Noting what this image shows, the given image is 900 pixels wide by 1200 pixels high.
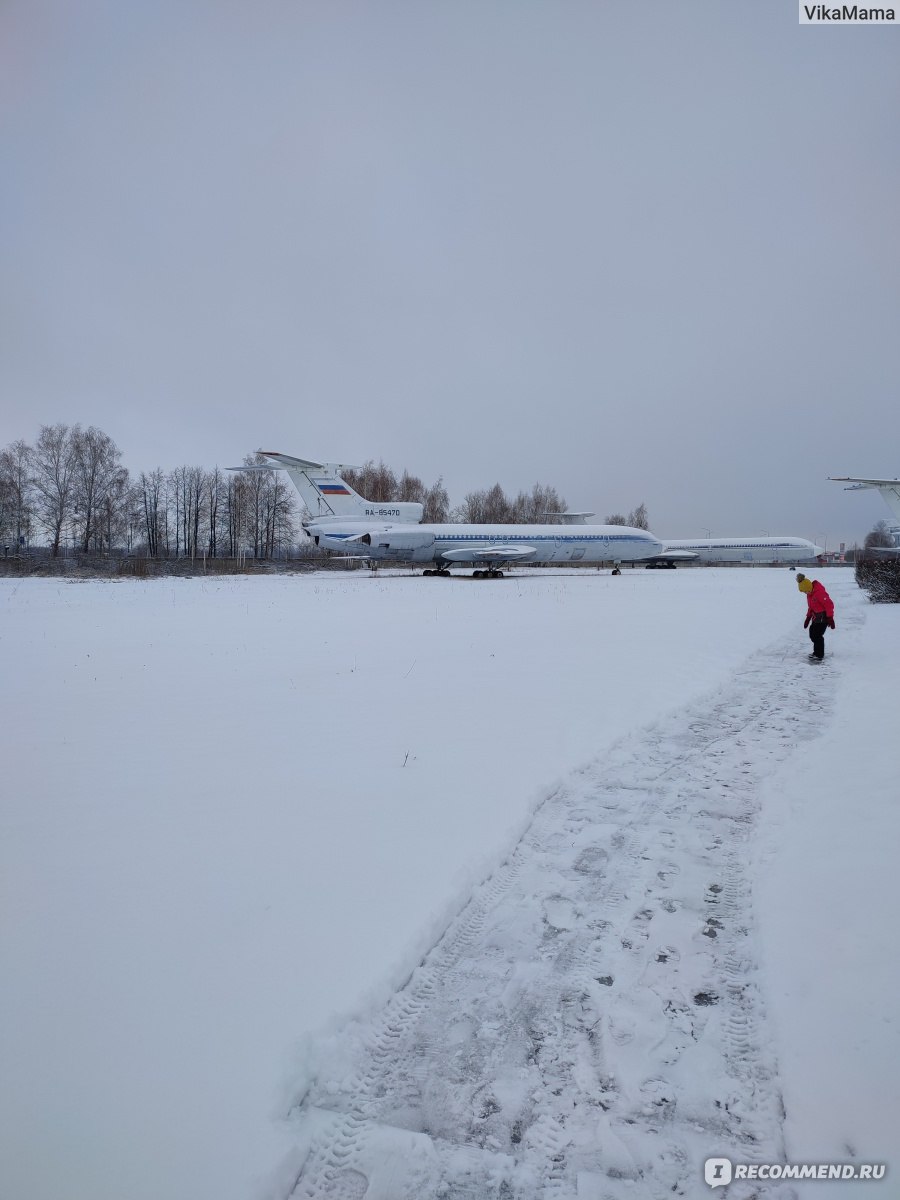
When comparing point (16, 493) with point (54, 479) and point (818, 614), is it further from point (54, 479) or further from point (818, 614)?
point (818, 614)

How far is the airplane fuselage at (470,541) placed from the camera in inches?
1157

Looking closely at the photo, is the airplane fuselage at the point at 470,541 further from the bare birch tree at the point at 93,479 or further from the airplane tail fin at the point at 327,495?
the bare birch tree at the point at 93,479

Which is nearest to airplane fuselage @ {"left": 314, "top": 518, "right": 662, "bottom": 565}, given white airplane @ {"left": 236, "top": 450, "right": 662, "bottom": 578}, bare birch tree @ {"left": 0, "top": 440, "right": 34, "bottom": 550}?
white airplane @ {"left": 236, "top": 450, "right": 662, "bottom": 578}

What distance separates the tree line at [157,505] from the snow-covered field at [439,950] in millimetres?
37639

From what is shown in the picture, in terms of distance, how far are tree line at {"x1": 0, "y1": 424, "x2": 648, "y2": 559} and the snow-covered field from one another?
37.6m

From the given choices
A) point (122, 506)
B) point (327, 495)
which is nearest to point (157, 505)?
point (122, 506)

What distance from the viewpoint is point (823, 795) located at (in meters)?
4.05

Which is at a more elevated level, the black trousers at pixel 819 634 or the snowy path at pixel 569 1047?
the black trousers at pixel 819 634

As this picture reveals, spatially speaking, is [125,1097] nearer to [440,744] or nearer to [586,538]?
[440,744]

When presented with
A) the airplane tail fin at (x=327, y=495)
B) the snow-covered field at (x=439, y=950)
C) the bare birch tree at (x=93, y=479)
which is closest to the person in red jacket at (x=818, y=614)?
the snow-covered field at (x=439, y=950)

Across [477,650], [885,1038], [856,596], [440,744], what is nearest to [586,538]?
[856,596]

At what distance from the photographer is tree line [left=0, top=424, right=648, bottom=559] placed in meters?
47.1

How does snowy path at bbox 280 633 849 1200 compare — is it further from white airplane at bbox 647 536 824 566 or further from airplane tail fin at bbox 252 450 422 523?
white airplane at bbox 647 536 824 566

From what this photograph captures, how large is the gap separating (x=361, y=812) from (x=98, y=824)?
5.36ft
